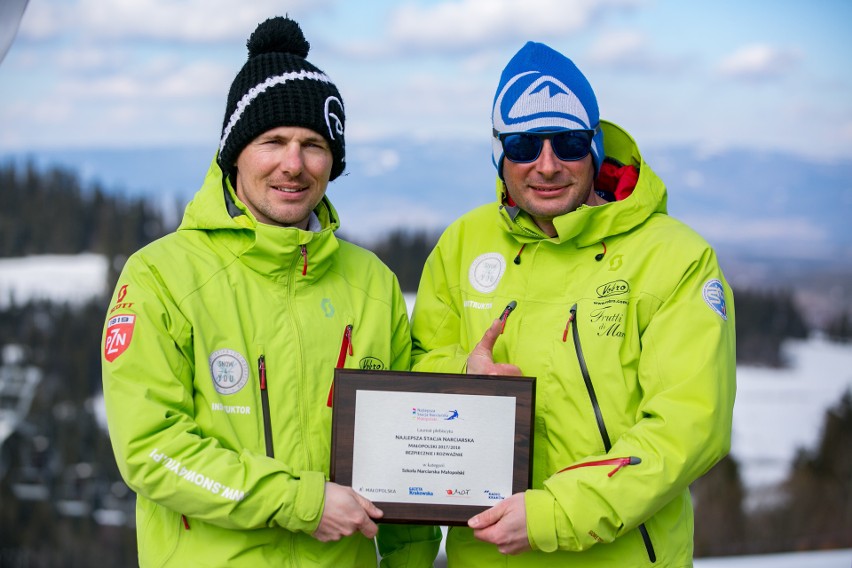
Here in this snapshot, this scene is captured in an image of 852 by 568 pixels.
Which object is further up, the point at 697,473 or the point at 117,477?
the point at 697,473

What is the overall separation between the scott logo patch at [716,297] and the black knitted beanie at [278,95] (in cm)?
109

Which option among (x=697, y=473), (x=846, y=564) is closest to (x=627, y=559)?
(x=697, y=473)

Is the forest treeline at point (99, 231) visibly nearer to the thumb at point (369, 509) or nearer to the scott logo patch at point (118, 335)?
the thumb at point (369, 509)

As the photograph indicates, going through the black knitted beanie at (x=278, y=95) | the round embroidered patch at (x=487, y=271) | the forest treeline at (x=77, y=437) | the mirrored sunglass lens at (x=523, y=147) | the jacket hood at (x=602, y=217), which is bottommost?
the forest treeline at (x=77, y=437)

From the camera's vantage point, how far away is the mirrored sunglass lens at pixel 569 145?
8.46 feet

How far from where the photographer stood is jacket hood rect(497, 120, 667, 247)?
252 cm

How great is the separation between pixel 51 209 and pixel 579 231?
1006cm

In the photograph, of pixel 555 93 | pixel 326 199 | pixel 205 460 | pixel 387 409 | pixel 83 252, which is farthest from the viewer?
pixel 83 252

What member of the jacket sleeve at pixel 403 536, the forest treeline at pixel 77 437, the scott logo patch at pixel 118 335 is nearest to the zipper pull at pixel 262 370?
the scott logo patch at pixel 118 335

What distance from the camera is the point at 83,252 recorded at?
11242mm

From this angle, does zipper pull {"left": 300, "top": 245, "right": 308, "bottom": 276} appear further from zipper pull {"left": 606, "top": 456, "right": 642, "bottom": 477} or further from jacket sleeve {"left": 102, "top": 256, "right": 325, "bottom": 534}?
zipper pull {"left": 606, "top": 456, "right": 642, "bottom": 477}

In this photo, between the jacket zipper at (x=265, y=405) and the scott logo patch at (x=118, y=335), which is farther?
the jacket zipper at (x=265, y=405)

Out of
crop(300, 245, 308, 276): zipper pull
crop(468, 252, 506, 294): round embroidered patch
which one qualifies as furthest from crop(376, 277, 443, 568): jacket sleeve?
crop(300, 245, 308, 276): zipper pull

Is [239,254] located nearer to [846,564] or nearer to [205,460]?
[205,460]
